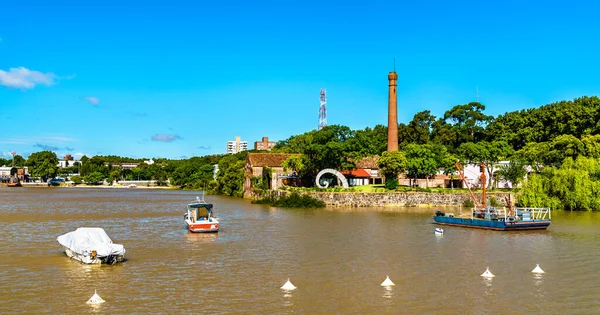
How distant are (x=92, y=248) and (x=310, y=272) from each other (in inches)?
455

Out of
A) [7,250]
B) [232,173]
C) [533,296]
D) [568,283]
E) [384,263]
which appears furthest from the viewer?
[232,173]

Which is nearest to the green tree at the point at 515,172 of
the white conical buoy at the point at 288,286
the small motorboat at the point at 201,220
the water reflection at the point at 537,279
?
the small motorboat at the point at 201,220

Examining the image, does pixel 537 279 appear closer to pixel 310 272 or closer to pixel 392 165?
pixel 310 272

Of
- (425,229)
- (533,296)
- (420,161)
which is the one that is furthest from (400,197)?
(533,296)

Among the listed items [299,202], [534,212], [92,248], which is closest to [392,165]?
[299,202]

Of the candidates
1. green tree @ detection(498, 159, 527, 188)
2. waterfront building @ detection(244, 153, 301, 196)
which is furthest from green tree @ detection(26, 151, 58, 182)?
green tree @ detection(498, 159, 527, 188)

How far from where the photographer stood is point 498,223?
44344mm

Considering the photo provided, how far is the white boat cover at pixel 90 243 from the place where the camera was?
90.6ft

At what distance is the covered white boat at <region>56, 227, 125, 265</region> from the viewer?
27.6m

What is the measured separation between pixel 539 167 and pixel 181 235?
190 ft

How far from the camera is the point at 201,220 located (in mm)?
42344

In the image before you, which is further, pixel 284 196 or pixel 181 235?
pixel 284 196

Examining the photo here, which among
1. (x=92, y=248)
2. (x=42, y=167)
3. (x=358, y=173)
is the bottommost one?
(x=92, y=248)

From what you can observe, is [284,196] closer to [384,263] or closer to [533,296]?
[384,263]
